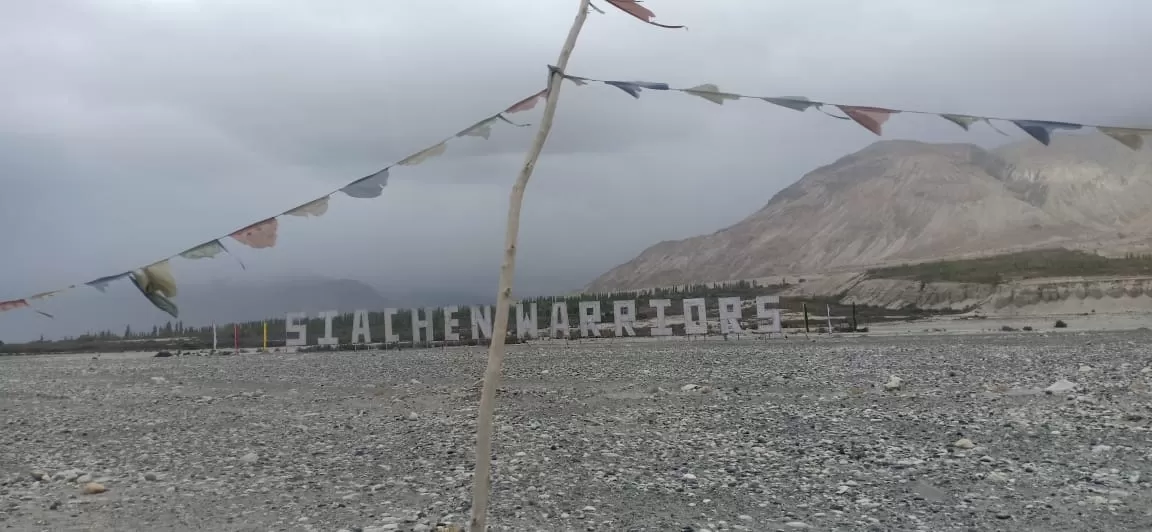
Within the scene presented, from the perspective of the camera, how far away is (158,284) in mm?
4121

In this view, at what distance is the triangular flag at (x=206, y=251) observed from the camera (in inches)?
167

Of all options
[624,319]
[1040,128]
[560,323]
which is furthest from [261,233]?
[624,319]

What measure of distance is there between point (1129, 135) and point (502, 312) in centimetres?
410

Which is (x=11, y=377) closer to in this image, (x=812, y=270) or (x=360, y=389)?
(x=360, y=389)

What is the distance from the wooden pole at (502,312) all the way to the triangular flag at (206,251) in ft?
5.40

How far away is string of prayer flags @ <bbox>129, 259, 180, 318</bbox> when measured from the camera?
13.5 feet

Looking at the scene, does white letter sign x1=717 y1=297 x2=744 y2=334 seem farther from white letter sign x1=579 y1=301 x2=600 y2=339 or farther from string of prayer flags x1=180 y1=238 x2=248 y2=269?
string of prayer flags x1=180 y1=238 x2=248 y2=269

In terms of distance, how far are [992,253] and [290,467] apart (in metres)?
82.7

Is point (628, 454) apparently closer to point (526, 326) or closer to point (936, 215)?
point (526, 326)

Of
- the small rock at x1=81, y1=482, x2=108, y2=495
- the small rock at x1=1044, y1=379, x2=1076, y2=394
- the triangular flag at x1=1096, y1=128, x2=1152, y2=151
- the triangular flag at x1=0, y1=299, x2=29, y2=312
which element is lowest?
the small rock at x1=81, y1=482, x2=108, y2=495

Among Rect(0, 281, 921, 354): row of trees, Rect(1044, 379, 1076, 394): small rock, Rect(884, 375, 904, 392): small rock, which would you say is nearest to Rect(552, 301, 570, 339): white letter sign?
Rect(0, 281, 921, 354): row of trees

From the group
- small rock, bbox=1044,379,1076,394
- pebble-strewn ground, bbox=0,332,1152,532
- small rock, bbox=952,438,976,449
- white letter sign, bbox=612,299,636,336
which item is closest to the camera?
pebble-strewn ground, bbox=0,332,1152,532

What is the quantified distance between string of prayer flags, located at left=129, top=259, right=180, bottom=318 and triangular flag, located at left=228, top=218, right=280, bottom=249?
15.1 inches

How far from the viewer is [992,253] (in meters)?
77.8
